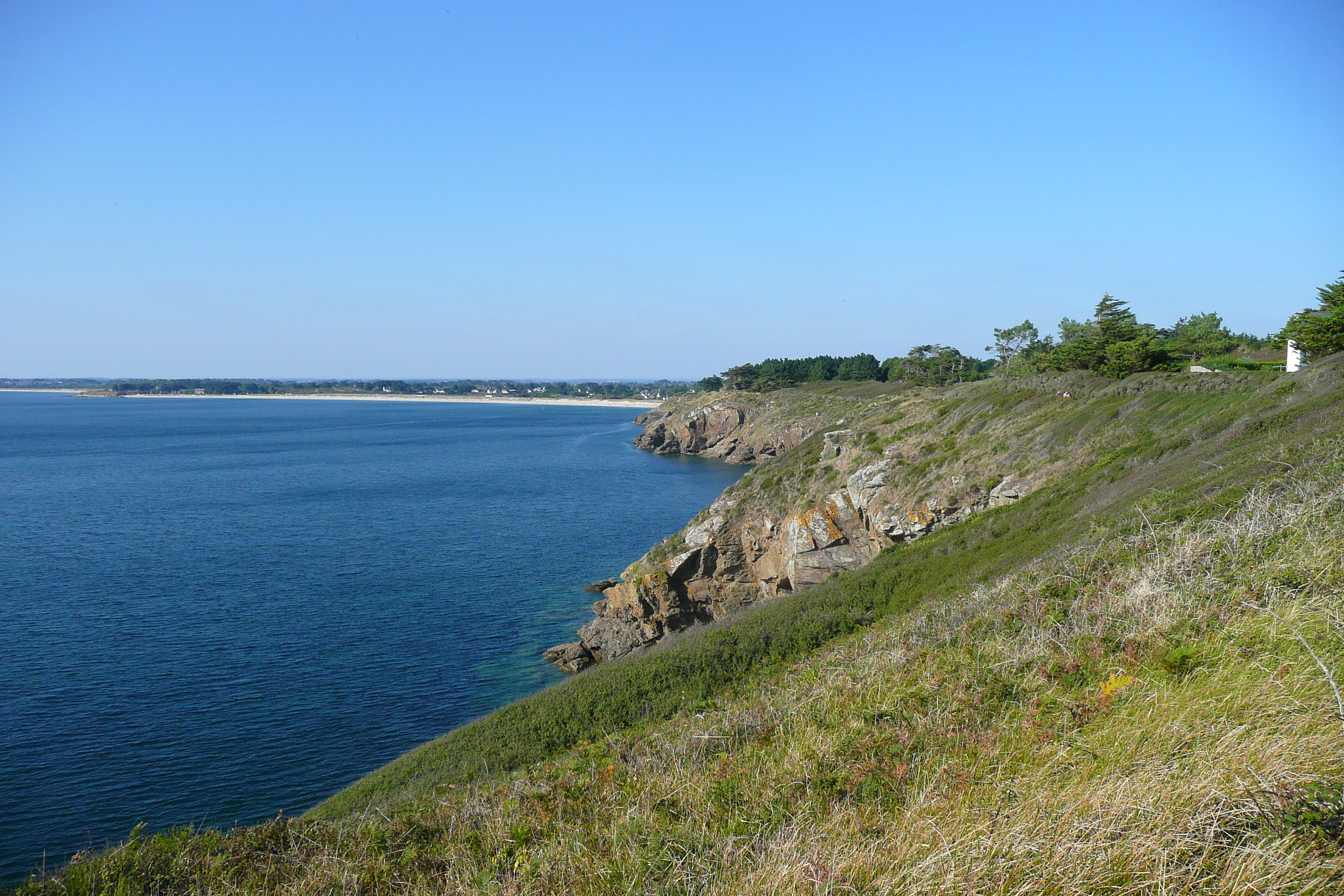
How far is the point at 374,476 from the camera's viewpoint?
82375 mm


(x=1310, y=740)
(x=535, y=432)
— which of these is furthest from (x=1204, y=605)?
(x=535, y=432)

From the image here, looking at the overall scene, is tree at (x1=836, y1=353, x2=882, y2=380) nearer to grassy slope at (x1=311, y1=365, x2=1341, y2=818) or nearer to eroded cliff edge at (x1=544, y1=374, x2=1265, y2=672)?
eroded cliff edge at (x1=544, y1=374, x2=1265, y2=672)

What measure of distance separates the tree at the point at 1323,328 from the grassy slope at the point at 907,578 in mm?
4450

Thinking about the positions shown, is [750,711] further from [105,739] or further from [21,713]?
[21,713]

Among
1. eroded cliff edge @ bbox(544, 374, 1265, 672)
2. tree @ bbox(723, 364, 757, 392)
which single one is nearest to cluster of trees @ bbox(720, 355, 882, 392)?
tree @ bbox(723, 364, 757, 392)

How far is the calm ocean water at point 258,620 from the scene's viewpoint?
2341 centimetres

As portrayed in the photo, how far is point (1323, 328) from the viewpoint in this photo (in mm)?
29328

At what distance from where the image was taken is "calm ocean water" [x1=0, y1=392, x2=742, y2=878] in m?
23.4

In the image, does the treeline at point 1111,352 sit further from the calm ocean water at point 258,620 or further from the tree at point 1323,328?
the calm ocean water at point 258,620

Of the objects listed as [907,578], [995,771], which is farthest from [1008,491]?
[995,771]

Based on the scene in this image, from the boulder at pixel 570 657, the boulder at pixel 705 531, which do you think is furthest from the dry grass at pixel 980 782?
the boulder at pixel 705 531

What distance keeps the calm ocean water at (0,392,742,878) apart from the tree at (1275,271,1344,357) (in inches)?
1347

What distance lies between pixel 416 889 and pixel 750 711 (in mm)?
4662

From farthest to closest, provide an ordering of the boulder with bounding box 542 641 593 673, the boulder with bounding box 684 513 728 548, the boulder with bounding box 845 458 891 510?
the boulder with bounding box 684 513 728 548 < the boulder with bounding box 845 458 891 510 < the boulder with bounding box 542 641 593 673
